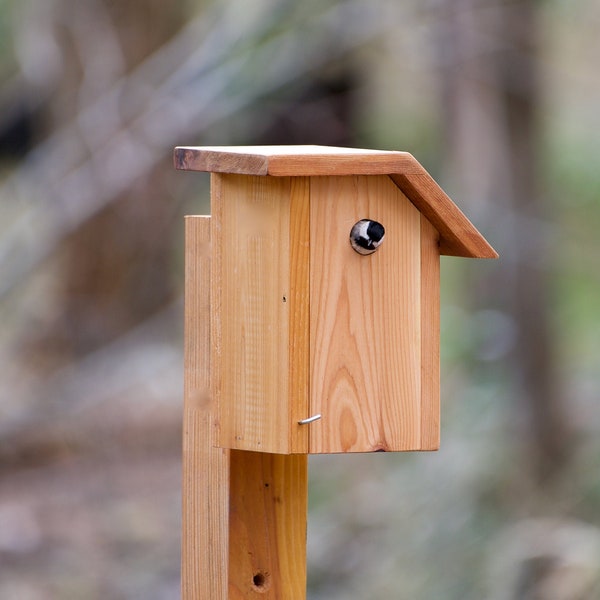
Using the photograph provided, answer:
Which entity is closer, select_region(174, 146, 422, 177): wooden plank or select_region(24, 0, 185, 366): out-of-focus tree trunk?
select_region(174, 146, 422, 177): wooden plank

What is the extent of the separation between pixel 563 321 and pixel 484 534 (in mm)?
1708

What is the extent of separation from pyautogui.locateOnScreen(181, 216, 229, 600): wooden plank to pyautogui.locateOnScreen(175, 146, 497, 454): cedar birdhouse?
0.16 feet

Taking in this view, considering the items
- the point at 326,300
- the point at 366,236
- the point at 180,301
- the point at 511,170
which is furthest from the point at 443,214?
the point at 180,301

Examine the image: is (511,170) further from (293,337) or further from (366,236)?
(293,337)

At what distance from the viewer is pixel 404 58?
8031 millimetres

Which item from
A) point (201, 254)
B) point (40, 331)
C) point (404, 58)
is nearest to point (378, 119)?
point (404, 58)

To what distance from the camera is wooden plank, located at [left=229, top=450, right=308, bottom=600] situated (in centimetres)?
202

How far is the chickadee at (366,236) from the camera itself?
2.01m

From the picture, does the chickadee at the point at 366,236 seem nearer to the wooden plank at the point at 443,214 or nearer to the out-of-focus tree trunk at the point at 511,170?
the wooden plank at the point at 443,214

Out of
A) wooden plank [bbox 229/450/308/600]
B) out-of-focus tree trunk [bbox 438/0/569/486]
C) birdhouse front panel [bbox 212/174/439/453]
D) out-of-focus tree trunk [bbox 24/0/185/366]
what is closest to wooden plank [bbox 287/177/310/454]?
birdhouse front panel [bbox 212/174/439/453]

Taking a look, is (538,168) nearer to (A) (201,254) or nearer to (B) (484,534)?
(B) (484,534)

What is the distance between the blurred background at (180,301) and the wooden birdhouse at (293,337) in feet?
9.75

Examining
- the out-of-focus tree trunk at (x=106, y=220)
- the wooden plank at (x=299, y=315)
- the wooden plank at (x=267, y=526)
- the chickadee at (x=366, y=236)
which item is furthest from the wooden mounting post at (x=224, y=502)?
the out-of-focus tree trunk at (x=106, y=220)

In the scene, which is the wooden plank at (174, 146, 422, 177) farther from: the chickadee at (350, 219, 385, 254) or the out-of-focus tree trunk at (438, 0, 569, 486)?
the out-of-focus tree trunk at (438, 0, 569, 486)
